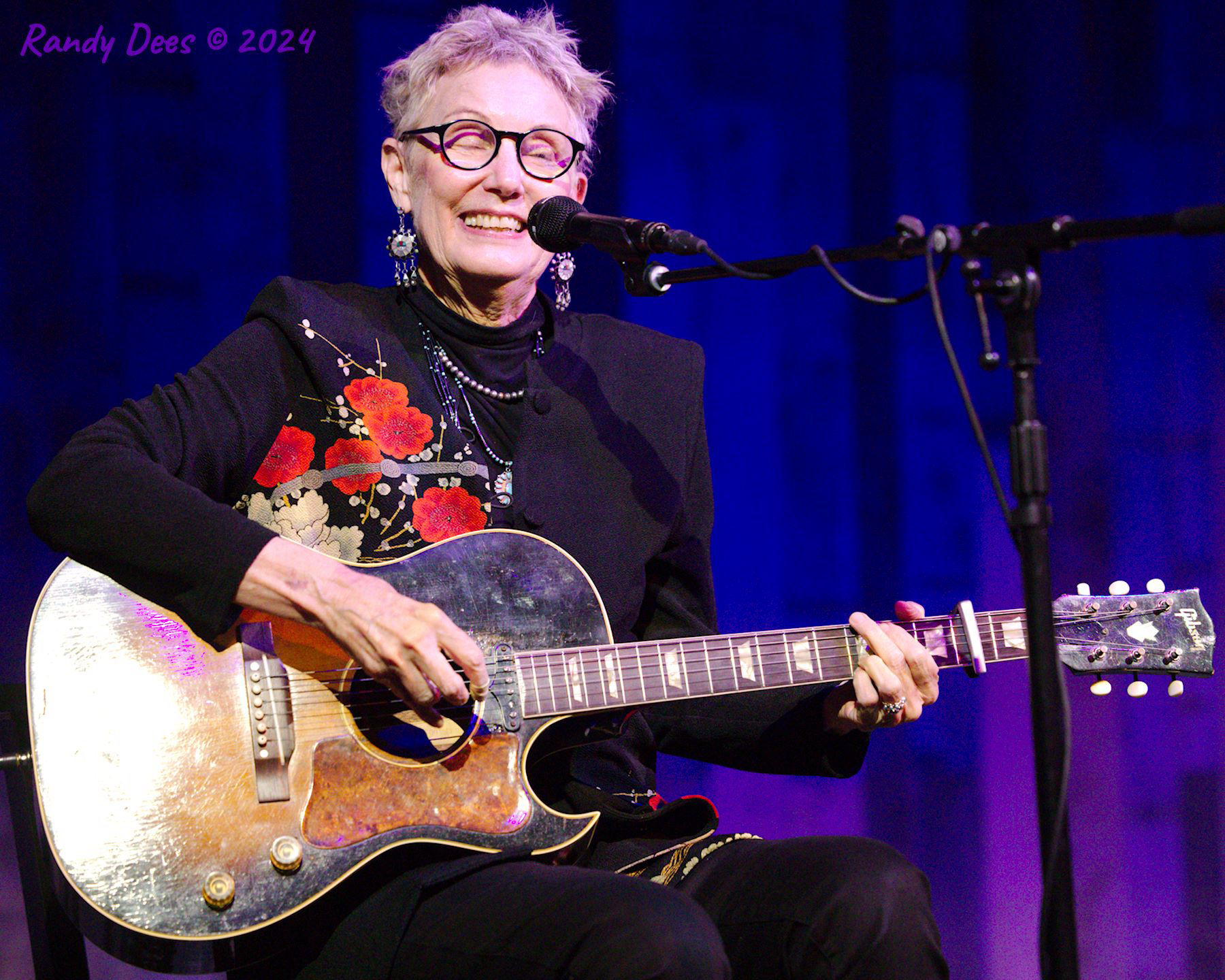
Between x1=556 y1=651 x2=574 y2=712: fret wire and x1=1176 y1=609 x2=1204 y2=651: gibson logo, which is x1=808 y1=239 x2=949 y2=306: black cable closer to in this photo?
x1=556 y1=651 x2=574 y2=712: fret wire

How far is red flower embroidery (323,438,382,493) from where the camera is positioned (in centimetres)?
181

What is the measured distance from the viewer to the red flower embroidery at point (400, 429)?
1.84 m

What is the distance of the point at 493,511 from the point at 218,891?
2.26ft

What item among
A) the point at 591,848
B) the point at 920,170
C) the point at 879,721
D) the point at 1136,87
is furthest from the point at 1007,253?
the point at 1136,87

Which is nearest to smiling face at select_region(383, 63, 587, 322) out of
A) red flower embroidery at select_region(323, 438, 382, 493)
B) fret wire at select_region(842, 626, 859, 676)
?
red flower embroidery at select_region(323, 438, 382, 493)

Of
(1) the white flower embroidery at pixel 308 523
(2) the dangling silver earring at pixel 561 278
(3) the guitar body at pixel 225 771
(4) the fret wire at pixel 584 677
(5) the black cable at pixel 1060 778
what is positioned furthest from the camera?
(2) the dangling silver earring at pixel 561 278

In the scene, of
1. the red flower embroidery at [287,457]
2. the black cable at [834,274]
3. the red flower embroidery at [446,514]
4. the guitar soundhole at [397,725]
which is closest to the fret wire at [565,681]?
the guitar soundhole at [397,725]

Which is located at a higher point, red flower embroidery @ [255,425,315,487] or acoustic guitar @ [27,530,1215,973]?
red flower embroidery @ [255,425,315,487]

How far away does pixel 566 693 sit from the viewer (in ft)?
5.40

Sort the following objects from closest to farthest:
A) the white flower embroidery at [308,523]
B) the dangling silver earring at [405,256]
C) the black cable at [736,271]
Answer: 1. the black cable at [736,271]
2. the white flower embroidery at [308,523]
3. the dangling silver earring at [405,256]

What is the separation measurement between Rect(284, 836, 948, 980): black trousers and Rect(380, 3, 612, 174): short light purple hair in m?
1.20

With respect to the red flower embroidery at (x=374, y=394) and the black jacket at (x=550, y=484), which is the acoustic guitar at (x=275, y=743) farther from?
the red flower embroidery at (x=374, y=394)

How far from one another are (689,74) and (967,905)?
2.09 metres

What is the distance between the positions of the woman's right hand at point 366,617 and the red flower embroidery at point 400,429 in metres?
0.36
